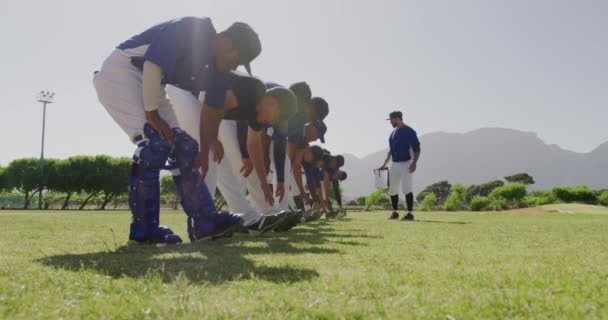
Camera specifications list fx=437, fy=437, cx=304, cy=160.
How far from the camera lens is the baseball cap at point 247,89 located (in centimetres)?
459

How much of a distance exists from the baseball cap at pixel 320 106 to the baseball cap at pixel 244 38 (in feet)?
13.5

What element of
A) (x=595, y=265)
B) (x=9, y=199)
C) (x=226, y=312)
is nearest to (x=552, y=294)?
(x=595, y=265)

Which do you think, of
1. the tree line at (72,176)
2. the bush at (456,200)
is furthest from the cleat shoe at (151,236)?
the tree line at (72,176)

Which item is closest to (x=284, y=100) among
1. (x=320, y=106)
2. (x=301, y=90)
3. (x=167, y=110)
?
(x=167, y=110)

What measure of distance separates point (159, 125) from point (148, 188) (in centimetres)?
52

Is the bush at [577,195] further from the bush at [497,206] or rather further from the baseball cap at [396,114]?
the baseball cap at [396,114]

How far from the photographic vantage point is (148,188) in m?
3.55

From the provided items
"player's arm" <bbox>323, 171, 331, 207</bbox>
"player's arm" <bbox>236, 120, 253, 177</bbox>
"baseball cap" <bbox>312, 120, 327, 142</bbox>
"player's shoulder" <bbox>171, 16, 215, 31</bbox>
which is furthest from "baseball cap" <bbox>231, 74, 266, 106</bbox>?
"player's arm" <bbox>323, 171, 331, 207</bbox>

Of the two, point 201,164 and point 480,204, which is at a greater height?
point 201,164

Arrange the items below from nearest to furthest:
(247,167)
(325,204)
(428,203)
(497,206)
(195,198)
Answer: (195,198) → (247,167) → (325,204) → (497,206) → (428,203)

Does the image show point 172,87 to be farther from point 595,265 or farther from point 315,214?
point 315,214

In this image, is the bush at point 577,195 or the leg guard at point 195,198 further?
the bush at point 577,195

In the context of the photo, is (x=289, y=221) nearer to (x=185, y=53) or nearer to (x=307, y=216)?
(x=185, y=53)

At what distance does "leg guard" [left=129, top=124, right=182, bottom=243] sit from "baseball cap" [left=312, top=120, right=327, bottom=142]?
537cm
